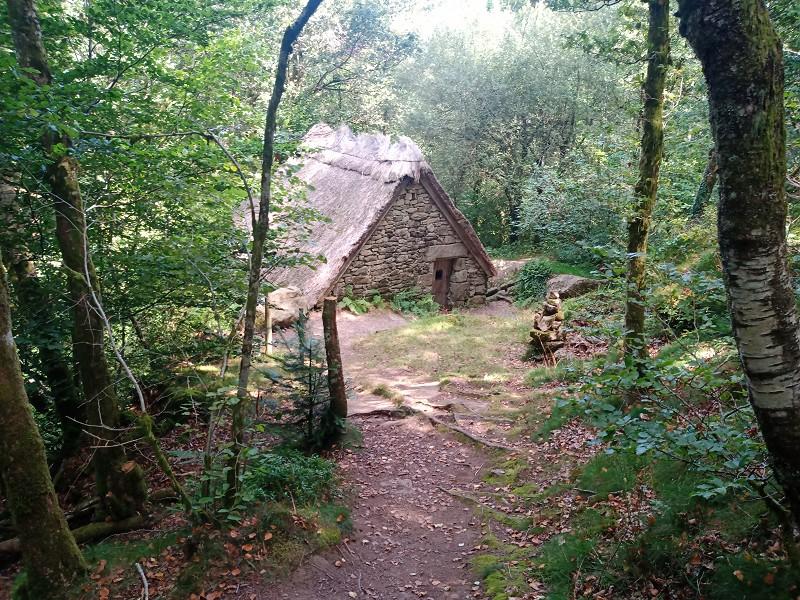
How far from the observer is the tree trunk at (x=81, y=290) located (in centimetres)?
437

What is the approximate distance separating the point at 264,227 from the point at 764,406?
3.55m

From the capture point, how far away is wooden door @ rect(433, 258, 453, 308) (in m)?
15.6

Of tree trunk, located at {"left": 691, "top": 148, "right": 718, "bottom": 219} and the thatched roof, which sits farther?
the thatched roof

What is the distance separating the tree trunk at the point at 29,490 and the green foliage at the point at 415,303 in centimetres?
1097

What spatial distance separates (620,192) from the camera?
486 inches

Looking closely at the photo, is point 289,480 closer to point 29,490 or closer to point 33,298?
point 29,490

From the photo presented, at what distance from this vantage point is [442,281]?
1576 centimetres

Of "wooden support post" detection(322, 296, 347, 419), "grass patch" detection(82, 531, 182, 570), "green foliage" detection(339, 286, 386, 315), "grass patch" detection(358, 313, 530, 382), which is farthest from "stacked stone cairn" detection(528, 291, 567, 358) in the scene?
"grass patch" detection(82, 531, 182, 570)

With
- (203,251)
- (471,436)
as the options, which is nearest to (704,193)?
(471,436)

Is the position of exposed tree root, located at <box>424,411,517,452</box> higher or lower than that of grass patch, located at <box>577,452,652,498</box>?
lower

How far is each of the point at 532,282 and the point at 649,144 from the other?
10867mm

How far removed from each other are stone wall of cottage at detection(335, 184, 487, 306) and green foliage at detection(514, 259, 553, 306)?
1.43 m

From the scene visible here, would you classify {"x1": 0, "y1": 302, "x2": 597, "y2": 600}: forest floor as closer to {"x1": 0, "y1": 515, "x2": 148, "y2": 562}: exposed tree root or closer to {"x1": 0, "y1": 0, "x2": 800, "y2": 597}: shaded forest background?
{"x1": 0, "y1": 515, "x2": 148, "y2": 562}: exposed tree root

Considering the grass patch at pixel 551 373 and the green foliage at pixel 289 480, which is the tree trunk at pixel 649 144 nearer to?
the grass patch at pixel 551 373
